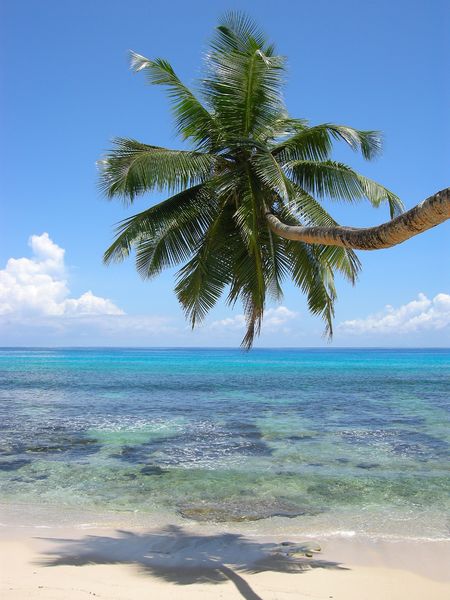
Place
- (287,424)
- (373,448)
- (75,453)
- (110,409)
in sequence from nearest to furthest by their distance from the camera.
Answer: (75,453)
(373,448)
(287,424)
(110,409)

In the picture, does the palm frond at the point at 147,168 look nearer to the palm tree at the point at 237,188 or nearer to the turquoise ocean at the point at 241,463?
the palm tree at the point at 237,188

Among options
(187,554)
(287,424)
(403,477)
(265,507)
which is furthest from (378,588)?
(287,424)

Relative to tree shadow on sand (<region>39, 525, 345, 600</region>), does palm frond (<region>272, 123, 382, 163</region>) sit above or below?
above

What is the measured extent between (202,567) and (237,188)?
5317 millimetres

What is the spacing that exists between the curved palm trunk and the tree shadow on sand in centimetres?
366

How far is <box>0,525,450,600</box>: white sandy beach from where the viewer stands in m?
5.59

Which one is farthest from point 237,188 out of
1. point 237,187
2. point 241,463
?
point 241,463

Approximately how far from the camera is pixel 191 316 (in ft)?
31.1

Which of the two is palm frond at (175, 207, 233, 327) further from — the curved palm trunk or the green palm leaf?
the curved palm trunk

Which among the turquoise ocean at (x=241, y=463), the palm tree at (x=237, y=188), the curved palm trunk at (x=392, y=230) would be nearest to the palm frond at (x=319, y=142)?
the palm tree at (x=237, y=188)

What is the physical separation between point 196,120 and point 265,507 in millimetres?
6491

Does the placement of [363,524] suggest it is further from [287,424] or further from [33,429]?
[33,429]

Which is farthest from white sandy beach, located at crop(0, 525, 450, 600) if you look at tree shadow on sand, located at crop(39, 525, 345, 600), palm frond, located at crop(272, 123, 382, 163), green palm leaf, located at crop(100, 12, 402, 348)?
palm frond, located at crop(272, 123, 382, 163)

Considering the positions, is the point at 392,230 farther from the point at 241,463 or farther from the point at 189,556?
the point at 241,463
